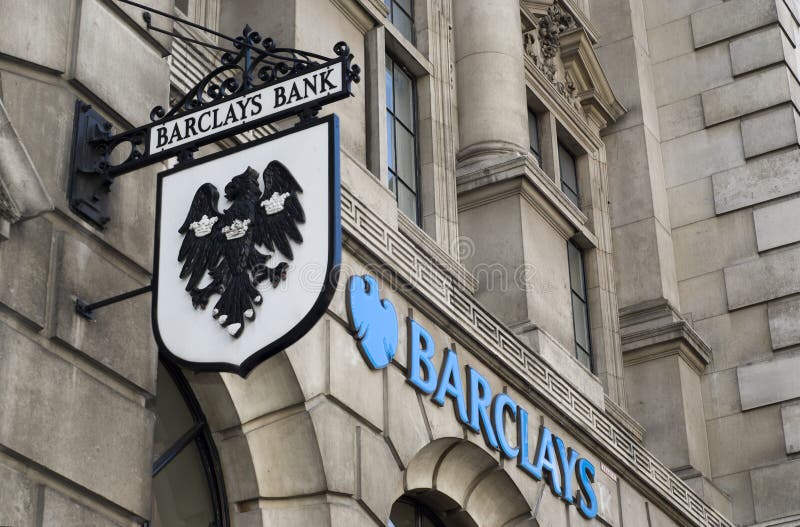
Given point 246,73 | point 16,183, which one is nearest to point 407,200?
point 246,73

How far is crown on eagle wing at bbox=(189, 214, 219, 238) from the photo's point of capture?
426 inches

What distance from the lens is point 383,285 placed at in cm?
1530

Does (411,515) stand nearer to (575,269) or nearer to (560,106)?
(575,269)

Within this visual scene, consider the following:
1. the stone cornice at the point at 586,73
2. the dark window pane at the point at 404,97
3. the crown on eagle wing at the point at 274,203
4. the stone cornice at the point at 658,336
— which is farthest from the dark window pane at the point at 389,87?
the crown on eagle wing at the point at 274,203

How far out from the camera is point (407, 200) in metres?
19.4

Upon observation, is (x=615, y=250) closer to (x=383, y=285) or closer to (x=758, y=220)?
(x=758, y=220)

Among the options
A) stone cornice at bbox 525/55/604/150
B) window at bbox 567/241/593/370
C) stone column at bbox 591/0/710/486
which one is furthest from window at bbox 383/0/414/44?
stone column at bbox 591/0/710/486

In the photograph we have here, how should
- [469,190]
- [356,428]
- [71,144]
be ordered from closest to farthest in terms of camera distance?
[71,144] → [356,428] → [469,190]

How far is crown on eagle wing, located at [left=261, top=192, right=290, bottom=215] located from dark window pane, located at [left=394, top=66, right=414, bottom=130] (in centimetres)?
897

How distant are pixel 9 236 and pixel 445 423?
22.2 ft

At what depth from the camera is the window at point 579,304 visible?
2242cm

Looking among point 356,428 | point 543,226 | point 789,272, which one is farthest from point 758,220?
point 356,428

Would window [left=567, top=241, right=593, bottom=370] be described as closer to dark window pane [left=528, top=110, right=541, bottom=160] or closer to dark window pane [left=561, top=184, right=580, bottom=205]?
dark window pane [left=561, top=184, right=580, bottom=205]

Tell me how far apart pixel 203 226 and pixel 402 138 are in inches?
353
